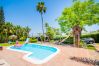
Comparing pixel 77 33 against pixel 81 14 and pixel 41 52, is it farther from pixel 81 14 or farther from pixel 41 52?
pixel 41 52

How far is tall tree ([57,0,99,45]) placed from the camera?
2883cm

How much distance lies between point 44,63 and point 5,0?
37.5m

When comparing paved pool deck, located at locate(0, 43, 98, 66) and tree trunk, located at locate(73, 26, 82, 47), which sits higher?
tree trunk, located at locate(73, 26, 82, 47)

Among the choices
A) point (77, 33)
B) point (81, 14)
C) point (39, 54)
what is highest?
point (81, 14)

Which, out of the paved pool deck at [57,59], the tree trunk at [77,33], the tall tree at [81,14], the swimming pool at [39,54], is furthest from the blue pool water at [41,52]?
the tall tree at [81,14]

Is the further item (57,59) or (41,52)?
(41,52)

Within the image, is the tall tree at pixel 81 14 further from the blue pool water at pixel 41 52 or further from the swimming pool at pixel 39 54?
the swimming pool at pixel 39 54

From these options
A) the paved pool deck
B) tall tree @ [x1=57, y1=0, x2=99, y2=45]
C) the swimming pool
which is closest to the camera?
the paved pool deck

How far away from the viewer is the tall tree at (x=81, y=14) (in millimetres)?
28828

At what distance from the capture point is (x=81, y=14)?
2942cm

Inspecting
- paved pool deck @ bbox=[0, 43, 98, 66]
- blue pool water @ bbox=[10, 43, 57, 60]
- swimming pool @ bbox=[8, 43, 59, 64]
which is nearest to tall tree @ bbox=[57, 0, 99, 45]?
blue pool water @ bbox=[10, 43, 57, 60]

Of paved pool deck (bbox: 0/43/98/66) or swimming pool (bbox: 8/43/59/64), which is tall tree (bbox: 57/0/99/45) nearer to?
swimming pool (bbox: 8/43/59/64)

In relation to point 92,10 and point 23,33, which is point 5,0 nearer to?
point 23,33

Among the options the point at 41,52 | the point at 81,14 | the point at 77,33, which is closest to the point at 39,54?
the point at 41,52
